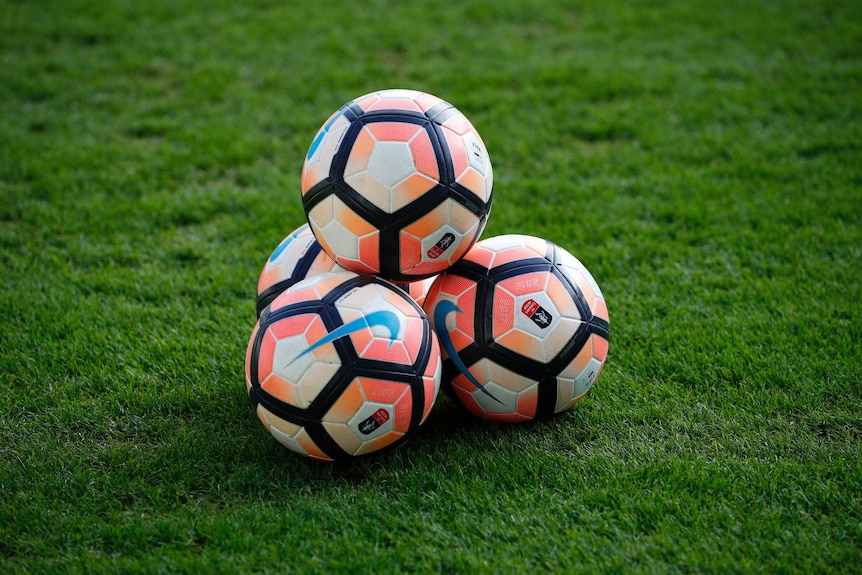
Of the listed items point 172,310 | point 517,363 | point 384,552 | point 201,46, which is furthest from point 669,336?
point 201,46

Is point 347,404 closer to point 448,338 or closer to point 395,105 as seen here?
point 448,338

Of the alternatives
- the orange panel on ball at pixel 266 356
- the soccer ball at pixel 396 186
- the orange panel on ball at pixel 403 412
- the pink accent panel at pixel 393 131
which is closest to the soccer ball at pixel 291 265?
the soccer ball at pixel 396 186

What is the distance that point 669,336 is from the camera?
4.30 metres

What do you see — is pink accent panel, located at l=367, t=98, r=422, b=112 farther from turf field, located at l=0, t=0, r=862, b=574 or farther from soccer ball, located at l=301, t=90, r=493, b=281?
turf field, located at l=0, t=0, r=862, b=574

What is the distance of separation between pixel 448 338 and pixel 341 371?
0.59 meters

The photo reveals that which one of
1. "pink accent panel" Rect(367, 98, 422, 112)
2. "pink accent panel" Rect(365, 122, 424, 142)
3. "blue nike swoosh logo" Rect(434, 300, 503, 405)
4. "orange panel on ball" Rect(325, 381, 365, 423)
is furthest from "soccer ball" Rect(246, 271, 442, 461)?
"pink accent panel" Rect(367, 98, 422, 112)

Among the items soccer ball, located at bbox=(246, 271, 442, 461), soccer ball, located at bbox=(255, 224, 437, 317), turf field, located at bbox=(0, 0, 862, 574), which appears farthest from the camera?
soccer ball, located at bbox=(255, 224, 437, 317)

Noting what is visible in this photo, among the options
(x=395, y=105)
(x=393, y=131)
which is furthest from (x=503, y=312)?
(x=395, y=105)

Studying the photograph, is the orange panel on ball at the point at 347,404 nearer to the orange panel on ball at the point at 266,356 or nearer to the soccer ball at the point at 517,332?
the orange panel on ball at the point at 266,356

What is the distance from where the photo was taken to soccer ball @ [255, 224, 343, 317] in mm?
3786

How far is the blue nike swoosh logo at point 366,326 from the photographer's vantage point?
127 inches

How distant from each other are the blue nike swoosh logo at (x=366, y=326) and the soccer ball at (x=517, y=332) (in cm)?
35

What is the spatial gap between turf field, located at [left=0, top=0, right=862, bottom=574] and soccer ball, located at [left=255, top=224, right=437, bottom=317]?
21.2 inches

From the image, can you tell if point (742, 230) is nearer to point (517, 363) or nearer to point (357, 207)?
point (517, 363)
